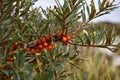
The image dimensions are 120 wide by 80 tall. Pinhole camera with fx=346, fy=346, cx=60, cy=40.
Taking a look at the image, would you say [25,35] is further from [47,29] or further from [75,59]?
[75,59]

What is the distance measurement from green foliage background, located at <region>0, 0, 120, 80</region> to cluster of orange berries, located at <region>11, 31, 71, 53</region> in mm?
21

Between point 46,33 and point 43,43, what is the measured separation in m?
0.06

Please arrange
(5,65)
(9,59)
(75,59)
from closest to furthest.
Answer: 1. (5,65)
2. (9,59)
3. (75,59)

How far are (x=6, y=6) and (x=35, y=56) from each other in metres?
0.31

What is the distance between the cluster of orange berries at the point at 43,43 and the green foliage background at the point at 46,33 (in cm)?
2

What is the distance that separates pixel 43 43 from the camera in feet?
5.60

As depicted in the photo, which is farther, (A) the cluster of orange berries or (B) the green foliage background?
(A) the cluster of orange berries

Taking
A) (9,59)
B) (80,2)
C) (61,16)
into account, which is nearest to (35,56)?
(9,59)

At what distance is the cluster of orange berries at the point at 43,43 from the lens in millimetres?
1706

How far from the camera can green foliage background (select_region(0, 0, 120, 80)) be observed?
5.02ft

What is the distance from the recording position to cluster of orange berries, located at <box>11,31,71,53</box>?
67.2 inches

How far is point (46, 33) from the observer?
1.73 meters

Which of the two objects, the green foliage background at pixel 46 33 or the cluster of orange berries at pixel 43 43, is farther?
the cluster of orange berries at pixel 43 43

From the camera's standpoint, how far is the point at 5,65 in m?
1.53
